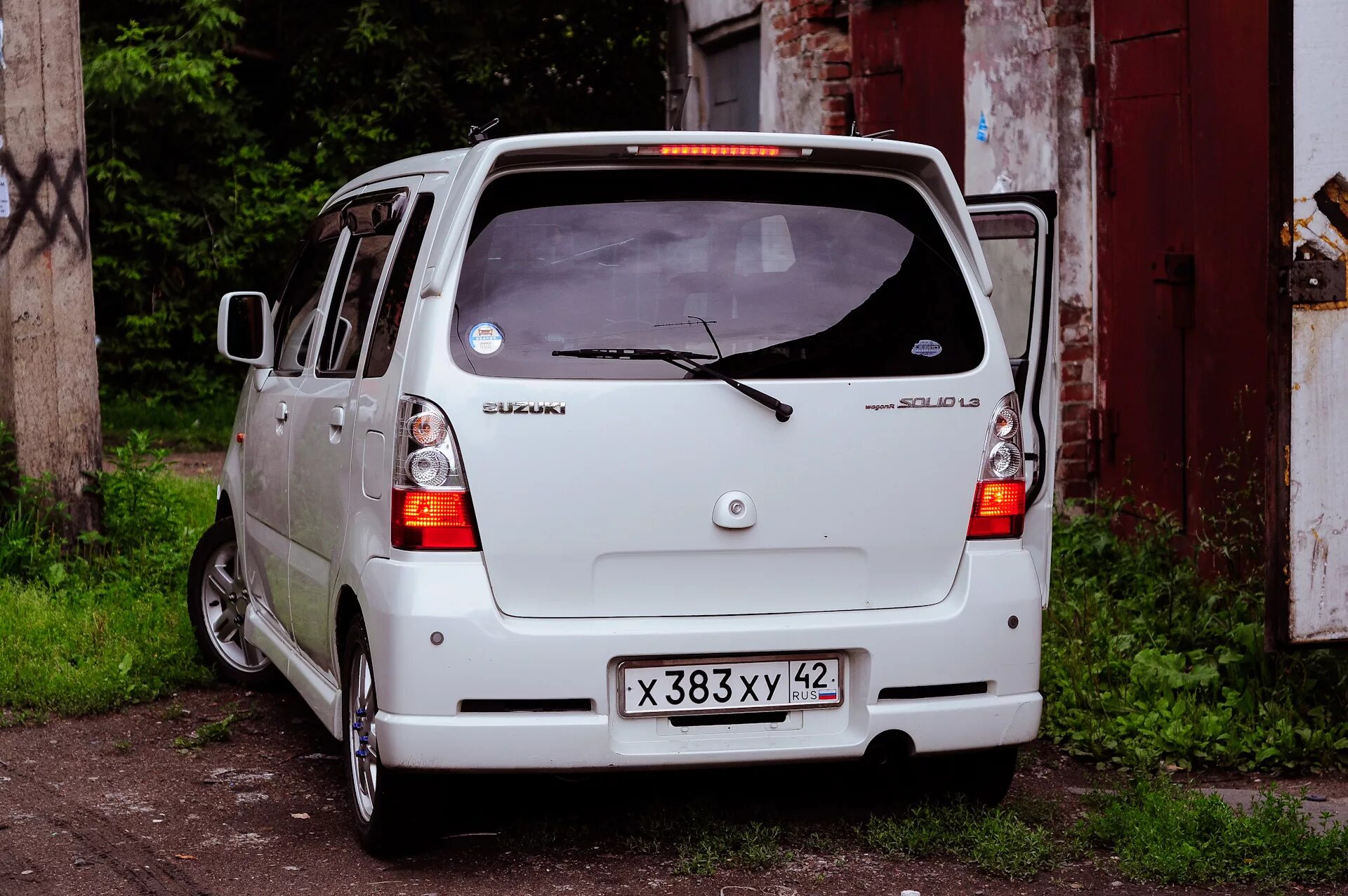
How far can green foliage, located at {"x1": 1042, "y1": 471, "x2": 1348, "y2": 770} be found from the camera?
5.68 m

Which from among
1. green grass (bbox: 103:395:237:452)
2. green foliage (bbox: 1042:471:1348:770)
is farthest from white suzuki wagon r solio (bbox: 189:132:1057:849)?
green grass (bbox: 103:395:237:452)

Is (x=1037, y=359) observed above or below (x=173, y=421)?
above

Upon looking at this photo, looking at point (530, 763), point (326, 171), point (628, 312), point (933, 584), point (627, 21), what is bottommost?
point (530, 763)

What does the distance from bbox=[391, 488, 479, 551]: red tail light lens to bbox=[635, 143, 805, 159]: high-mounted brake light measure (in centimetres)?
100

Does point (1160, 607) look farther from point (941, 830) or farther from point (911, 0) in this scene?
point (911, 0)

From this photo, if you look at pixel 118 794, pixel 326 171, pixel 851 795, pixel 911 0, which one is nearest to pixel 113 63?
pixel 326 171

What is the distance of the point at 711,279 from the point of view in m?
4.48

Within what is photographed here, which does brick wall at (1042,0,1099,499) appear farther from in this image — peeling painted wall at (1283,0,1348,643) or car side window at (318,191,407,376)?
car side window at (318,191,407,376)

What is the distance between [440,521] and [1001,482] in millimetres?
1453

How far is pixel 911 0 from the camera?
10.2 meters

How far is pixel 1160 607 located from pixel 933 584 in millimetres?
2952

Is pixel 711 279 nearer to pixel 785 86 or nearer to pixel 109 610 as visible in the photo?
pixel 109 610

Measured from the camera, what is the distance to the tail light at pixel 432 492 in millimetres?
4277

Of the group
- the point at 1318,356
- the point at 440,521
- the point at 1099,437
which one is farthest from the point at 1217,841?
the point at 1099,437
